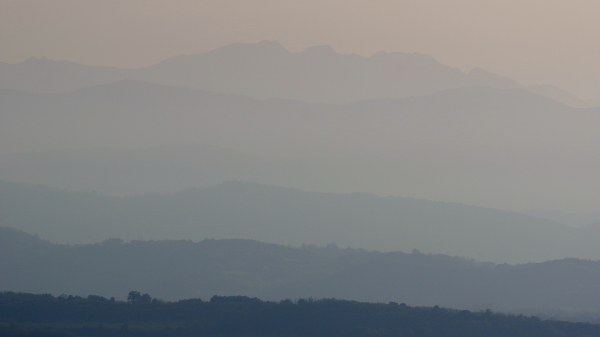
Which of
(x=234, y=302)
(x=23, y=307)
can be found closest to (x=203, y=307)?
(x=234, y=302)

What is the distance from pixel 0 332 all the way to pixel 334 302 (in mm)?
61669

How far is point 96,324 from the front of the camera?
10544 cm

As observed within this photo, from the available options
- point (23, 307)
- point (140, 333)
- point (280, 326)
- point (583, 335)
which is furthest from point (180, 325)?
point (583, 335)

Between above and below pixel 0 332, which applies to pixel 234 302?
above

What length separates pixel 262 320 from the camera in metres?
115

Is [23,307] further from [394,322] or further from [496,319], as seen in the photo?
[496,319]

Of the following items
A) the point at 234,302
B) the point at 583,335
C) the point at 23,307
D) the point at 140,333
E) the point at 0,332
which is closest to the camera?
the point at 0,332

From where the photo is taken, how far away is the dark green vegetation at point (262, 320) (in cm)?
10712

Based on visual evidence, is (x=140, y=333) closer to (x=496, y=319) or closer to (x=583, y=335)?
(x=496, y=319)

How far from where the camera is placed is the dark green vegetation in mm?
107125

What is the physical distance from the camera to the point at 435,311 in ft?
393

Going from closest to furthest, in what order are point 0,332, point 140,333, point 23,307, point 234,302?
point 0,332 < point 140,333 < point 23,307 < point 234,302

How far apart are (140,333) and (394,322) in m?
41.8

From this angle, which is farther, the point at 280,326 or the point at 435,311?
the point at 435,311
